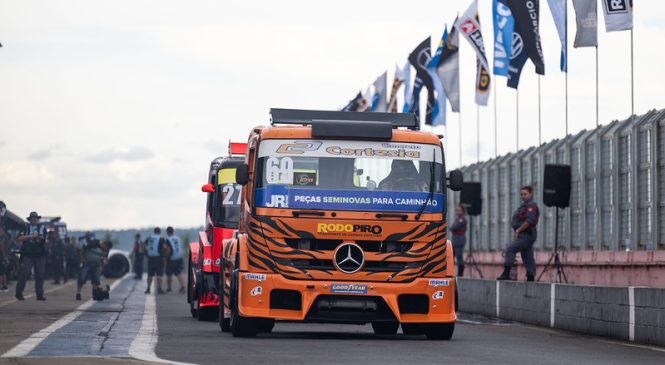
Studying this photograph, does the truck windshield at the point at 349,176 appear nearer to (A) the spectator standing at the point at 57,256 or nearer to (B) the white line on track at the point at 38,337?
(B) the white line on track at the point at 38,337

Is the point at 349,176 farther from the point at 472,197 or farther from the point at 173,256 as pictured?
the point at 173,256

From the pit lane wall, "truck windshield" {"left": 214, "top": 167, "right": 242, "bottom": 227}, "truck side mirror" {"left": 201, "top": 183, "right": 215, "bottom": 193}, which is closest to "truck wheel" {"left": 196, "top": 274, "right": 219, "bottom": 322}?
"truck windshield" {"left": 214, "top": 167, "right": 242, "bottom": 227}

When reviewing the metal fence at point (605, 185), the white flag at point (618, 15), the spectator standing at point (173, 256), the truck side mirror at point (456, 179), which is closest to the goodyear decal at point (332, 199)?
the truck side mirror at point (456, 179)

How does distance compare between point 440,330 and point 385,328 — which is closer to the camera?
point 440,330

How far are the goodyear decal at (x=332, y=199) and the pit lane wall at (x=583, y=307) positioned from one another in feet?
9.60

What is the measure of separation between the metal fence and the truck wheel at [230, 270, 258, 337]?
10.4m

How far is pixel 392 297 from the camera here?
59.3 feet

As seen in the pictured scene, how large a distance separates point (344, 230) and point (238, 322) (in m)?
1.62

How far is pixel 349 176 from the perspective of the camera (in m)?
18.2

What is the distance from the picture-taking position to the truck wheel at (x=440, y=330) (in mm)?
18547

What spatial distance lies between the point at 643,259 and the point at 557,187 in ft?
7.64

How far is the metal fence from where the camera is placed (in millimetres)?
27391

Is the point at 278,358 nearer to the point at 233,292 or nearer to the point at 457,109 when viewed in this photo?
the point at 233,292

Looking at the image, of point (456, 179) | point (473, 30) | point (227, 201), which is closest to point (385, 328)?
point (456, 179)
